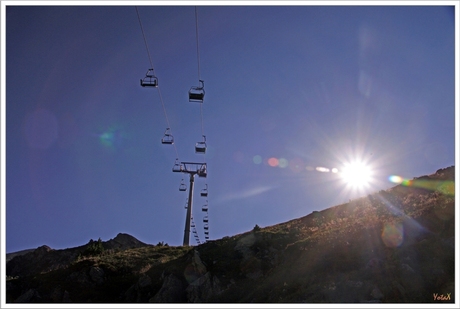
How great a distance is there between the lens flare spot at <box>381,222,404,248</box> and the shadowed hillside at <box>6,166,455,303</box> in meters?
0.05

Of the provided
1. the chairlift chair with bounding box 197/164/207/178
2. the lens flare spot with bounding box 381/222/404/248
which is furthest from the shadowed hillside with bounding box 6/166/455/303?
the chairlift chair with bounding box 197/164/207/178

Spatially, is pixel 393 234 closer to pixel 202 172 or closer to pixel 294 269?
pixel 294 269

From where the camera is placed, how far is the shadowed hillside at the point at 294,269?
16406 mm

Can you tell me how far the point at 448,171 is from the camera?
3784 cm

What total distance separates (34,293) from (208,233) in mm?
41256

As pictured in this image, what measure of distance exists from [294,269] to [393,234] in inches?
230

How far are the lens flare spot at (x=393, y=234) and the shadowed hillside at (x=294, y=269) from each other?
52 millimetres

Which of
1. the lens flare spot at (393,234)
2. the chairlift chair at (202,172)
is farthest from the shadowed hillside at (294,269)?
the chairlift chair at (202,172)

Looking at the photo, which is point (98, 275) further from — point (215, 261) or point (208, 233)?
point (208, 233)

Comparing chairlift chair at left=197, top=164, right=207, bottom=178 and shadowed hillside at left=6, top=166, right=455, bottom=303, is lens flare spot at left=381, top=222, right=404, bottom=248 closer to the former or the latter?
shadowed hillside at left=6, top=166, right=455, bottom=303

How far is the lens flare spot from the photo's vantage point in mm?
19625

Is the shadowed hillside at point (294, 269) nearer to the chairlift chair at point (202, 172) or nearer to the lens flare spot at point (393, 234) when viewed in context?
the lens flare spot at point (393, 234)

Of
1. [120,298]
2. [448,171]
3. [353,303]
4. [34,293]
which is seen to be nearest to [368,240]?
[353,303]

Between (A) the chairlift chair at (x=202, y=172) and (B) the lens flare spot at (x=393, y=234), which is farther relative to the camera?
(A) the chairlift chair at (x=202, y=172)
